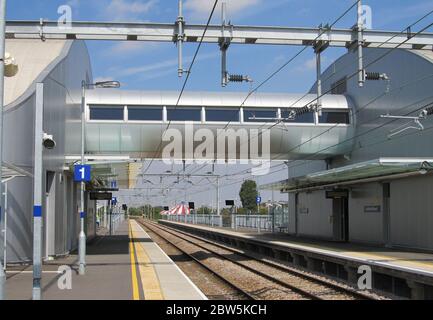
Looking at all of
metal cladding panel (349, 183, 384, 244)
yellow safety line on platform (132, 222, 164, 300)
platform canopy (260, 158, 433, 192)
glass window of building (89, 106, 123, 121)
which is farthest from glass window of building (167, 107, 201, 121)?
yellow safety line on platform (132, 222, 164, 300)

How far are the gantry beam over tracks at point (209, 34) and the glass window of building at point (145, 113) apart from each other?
14603 millimetres

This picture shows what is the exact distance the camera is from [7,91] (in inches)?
752

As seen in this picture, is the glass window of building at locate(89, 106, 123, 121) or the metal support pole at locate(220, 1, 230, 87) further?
the glass window of building at locate(89, 106, 123, 121)

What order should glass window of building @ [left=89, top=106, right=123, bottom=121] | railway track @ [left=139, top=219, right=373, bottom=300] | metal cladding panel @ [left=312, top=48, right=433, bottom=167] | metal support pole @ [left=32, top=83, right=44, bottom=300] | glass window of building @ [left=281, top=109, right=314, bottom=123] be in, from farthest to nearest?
glass window of building @ [left=281, top=109, right=314, bottom=123] < glass window of building @ [left=89, top=106, right=123, bottom=121] < metal cladding panel @ [left=312, top=48, right=433, bottom=167] < railway track @ [left=139, top=219, right=373, bottom=300] < metal support pole @ [left=32, top=83, right=44, bottom=300]

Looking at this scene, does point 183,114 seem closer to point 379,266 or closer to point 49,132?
point 49,132

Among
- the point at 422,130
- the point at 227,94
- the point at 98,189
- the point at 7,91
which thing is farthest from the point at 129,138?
the point at 422,130

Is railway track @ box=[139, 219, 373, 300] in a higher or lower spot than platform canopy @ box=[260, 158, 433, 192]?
lower

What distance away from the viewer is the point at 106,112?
96.7ft

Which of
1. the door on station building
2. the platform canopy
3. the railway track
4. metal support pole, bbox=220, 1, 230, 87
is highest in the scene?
metal support pole, bbox=220, 1, 230, 87

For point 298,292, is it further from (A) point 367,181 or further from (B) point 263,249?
(B) point 263,249

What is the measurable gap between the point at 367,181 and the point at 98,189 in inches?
653

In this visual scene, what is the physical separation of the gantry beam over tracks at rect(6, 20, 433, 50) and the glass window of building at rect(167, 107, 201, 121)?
1449 centimetres

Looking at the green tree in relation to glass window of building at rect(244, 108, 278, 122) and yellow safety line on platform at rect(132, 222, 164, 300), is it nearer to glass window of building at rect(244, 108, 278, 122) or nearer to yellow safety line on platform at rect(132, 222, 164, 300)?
glass window of building at rect(244, 108, 278, 122)

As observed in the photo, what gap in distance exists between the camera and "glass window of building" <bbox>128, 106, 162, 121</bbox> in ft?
96.7
